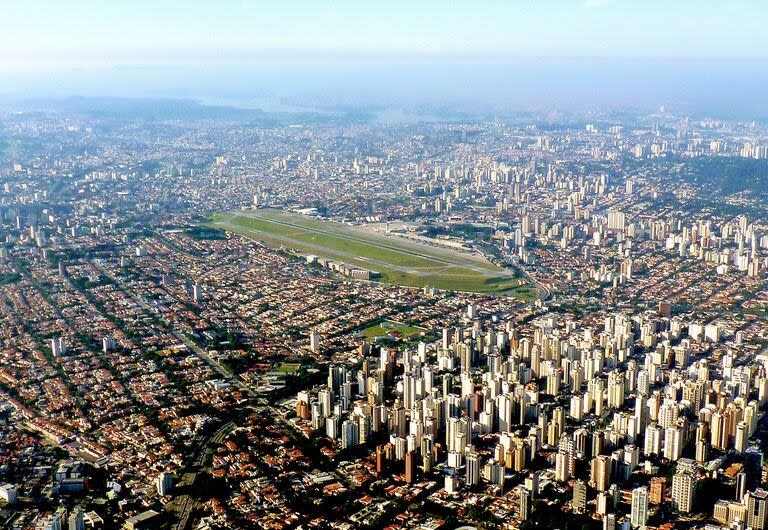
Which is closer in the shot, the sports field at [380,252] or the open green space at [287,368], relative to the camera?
the open green space at [287,368]

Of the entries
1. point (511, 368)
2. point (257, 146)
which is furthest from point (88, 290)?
point (257, 146)

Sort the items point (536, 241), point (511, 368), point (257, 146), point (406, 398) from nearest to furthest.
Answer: point (406, 398), point (511, 368), point (536, 241), point (257, 146)

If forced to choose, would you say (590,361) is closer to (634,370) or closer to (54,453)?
(634,370)

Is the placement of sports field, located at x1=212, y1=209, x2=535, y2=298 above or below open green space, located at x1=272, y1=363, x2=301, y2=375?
above

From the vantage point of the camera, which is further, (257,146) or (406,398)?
(257,146)

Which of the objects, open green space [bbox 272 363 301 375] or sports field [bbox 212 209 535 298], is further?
sports field [bbox 212 209 535 298]

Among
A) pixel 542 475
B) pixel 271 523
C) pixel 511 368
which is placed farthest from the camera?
pixel 511 368

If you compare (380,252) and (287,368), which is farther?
(380,252)

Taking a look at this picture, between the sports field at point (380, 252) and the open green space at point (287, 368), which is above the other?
the sports field at point (380, 252)
